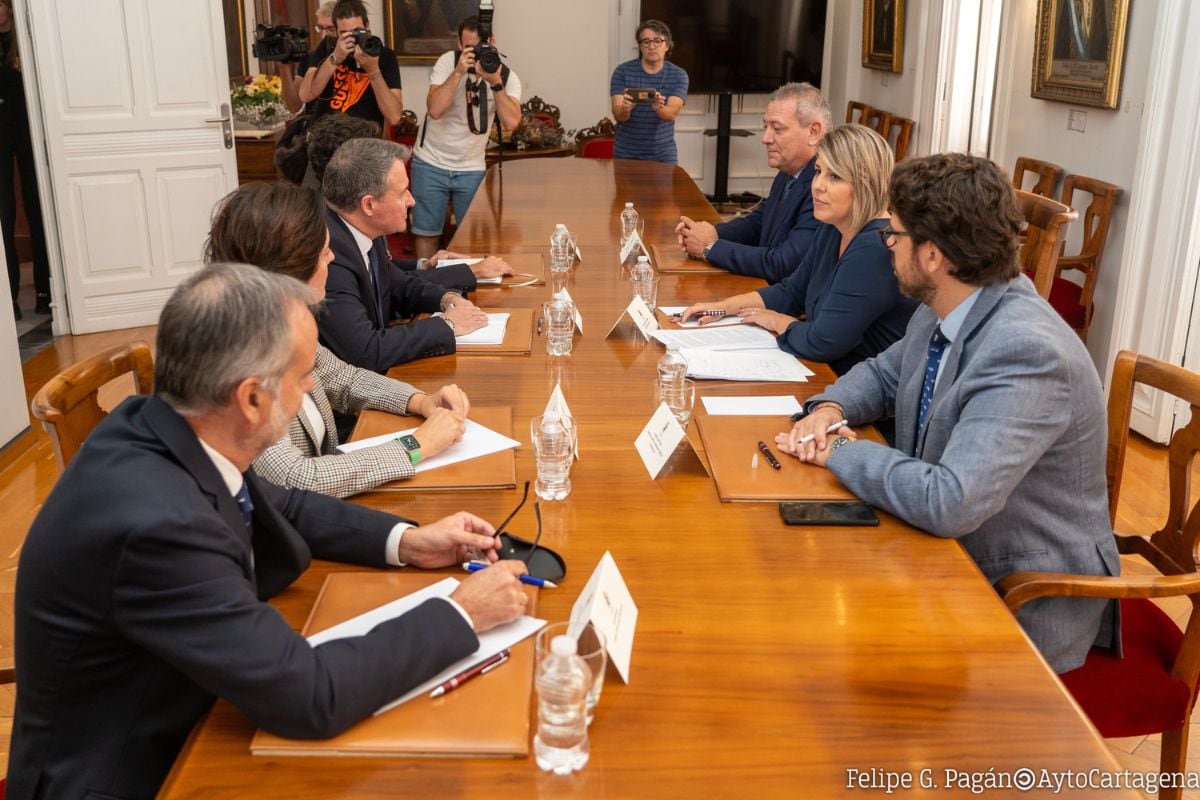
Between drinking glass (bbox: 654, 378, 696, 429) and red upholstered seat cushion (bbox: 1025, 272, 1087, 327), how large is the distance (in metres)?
2.58

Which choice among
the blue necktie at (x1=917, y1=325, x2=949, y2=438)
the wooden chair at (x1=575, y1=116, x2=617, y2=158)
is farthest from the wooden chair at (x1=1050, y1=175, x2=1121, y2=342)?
the wooden chair at (x1=575, y1=116, x2=617, y2=158)

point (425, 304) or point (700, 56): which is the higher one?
point (700, 56)

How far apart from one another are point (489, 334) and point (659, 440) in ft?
3.36

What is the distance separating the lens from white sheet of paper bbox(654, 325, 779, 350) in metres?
2.88

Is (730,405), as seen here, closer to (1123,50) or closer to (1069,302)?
(1069,302)

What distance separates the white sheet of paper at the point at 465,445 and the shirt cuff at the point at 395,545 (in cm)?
34

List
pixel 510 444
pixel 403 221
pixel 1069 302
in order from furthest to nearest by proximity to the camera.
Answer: pixel 1069 302 → pixel 403 221 → pixel 510 444

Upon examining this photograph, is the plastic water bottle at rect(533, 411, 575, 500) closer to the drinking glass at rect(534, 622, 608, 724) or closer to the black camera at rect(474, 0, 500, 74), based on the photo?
the drinking glass at rect(534, 622, 608, 724)

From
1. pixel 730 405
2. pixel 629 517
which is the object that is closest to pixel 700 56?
pixel 730 405

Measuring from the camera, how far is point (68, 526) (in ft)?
4.08

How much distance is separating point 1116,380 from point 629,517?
3.61 feet

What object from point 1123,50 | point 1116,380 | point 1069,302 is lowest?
point 1069,302

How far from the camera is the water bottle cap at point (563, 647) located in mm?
1226

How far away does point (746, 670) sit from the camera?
1404 mm
